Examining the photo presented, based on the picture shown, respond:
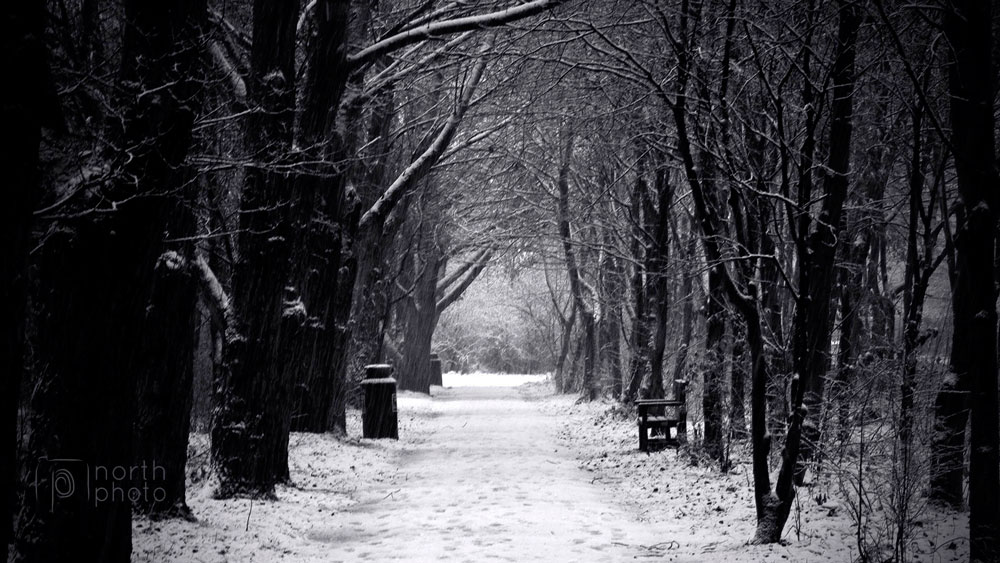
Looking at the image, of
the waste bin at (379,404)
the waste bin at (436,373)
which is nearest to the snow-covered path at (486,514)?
the waste bin at (379,404)

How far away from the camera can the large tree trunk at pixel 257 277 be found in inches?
375

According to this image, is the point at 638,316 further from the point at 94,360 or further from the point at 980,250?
the point at 94,360

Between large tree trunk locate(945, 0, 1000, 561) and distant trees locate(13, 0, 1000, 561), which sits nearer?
distant trees locate(13, 0, 1000, 561)

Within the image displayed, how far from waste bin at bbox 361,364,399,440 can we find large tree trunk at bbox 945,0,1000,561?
11.8 metres

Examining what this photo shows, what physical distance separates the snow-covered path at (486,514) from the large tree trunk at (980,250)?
272cm

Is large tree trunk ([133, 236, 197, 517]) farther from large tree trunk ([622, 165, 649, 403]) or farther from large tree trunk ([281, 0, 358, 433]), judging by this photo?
large tree trunk ([622, 165, 649, 403])

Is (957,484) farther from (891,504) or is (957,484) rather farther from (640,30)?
(640,30)

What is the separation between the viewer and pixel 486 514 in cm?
905

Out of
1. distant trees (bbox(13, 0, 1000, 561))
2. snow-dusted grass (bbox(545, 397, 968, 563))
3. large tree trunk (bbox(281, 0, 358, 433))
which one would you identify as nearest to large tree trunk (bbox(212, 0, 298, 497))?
distant trees (bbox(13, 0, 1000, 561))

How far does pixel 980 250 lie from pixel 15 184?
20.6 feet

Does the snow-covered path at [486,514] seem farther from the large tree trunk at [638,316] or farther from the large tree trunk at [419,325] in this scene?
the large tree trunk at [419,325]

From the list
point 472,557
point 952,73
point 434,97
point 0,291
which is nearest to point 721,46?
point 952,73

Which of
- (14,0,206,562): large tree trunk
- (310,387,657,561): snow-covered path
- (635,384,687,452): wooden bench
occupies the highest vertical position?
(14,0,206,562): large tree trunk

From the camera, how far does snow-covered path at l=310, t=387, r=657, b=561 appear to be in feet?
24.1
